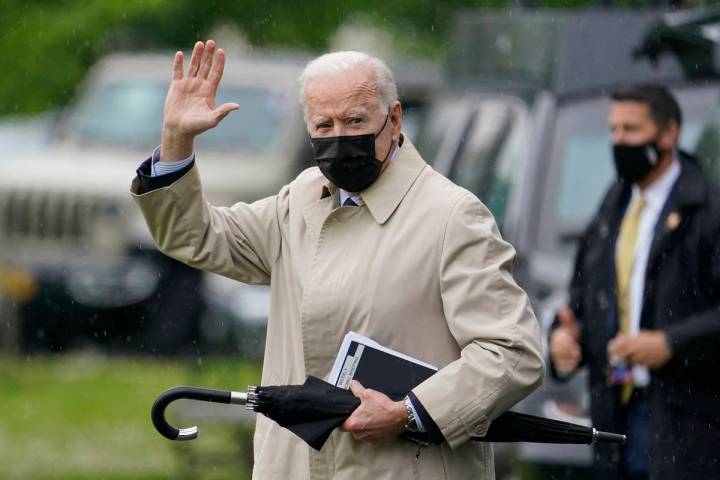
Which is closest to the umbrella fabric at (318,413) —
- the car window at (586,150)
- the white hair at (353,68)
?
the white hair at (353,68)

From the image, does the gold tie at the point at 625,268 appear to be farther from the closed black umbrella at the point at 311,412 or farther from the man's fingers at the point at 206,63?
the man's fingers at the point at 206,63

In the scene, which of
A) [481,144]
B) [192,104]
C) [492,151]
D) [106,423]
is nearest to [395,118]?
[192,104]

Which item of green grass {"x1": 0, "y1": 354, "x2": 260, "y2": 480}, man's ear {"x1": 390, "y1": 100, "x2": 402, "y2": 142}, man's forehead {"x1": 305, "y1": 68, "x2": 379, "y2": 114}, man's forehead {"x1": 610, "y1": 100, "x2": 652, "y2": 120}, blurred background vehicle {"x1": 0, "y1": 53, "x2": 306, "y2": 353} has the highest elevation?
man's forehead {"x1": 305, "y1": 68, "x2": 379, "y2": 114}

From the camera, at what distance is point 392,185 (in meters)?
4.57

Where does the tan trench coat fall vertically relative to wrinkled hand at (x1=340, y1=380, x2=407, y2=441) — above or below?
above

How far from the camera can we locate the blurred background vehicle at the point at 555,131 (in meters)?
8.38

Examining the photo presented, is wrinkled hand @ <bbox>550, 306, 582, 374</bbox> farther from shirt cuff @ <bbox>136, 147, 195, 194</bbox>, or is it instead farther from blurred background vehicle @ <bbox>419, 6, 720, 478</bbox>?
shirt cuff @ <bbox>136, 147, 195, 194</bbox>

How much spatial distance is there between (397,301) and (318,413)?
0.33 m

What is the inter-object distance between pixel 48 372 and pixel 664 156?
890 cm

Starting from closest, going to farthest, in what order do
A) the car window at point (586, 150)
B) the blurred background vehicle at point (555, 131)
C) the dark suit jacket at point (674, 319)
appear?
the dark suit jacket at point (674, 319), the blurred background vehicle at point (555, 131), the car window at point (586, 150)

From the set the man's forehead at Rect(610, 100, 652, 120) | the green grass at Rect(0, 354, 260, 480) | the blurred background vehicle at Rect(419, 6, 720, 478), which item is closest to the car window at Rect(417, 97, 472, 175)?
the blurred background vehicle at Rect(419, 6, 720, 478)

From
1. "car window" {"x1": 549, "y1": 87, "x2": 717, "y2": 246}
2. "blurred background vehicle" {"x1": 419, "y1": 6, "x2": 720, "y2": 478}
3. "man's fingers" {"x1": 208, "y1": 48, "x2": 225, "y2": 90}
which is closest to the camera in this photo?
"man's fingers" {"x1": 208, "y1": 48, "x2": 225, "y2": 90}

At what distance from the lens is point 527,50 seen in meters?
9.25

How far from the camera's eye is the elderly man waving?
14.3 ft
